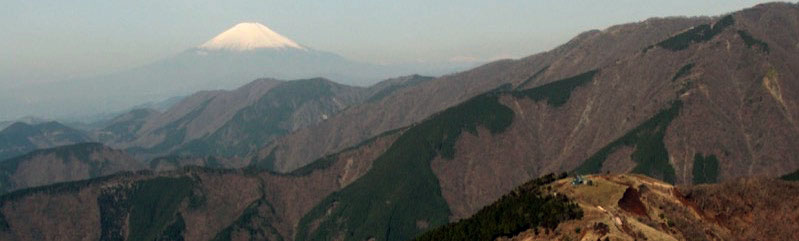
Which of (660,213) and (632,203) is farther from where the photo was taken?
(632,203)

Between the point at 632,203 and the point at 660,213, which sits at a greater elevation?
the point at 632,203

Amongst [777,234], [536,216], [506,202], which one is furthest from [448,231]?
[777,234]

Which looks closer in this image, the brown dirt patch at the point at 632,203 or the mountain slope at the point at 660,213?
the mountain slope at the point at 660,213

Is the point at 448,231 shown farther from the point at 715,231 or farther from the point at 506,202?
the point at 715,231

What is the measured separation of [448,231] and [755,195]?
77.3 m

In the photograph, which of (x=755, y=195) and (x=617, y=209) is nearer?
(x=617, y=209)

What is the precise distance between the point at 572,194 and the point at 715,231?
31859 mm

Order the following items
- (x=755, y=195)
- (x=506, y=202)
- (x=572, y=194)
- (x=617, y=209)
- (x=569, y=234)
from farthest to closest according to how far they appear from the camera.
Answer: (x=755, y=195)
(x=506, y=202)
(x=572, y=194)
(x=617, y=209)
(x=569, y=234)

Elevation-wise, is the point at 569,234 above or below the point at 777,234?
above

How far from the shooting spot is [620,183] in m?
154

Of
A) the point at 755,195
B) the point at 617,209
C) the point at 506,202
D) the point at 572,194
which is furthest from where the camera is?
the point at 755,195

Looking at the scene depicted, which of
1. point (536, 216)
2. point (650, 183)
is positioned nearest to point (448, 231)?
point (536, 216)

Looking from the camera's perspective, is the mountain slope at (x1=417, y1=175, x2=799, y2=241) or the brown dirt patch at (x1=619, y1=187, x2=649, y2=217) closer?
the mountain slope at (x1=417, y1=175, x2=799, y2=241)

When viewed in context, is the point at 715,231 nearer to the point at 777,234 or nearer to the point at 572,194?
the point at 777,234
